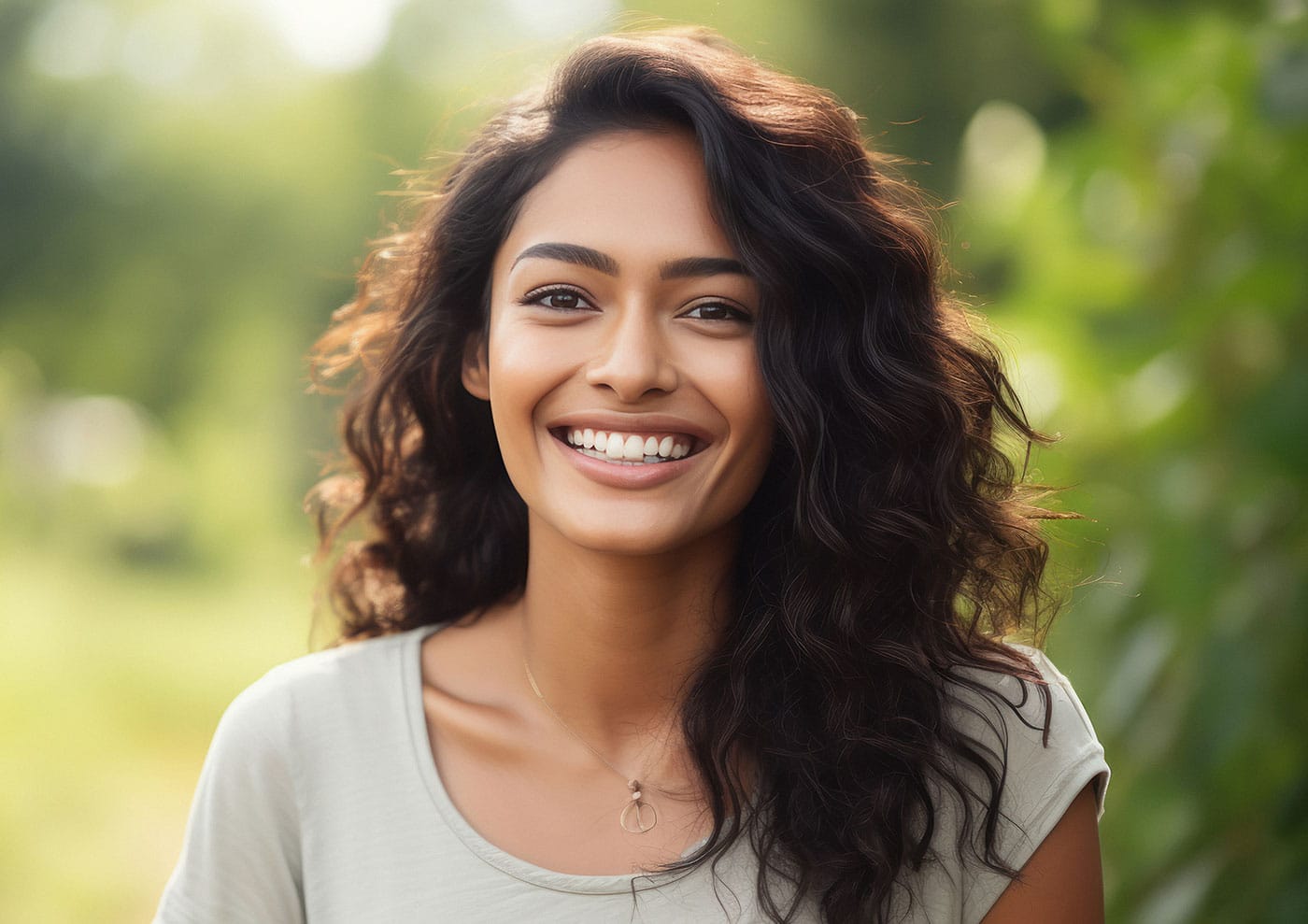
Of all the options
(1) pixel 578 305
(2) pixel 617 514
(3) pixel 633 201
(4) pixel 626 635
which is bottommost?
(4) pixel 626 635

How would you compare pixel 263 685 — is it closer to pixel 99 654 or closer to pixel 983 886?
pixel 983 886

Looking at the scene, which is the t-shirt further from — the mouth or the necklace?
the mouth

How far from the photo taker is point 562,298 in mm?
1629

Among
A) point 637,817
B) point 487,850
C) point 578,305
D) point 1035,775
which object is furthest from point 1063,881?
point 578,305

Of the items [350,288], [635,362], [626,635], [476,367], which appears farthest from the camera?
[350,288]

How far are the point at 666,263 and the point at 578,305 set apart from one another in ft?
0.43

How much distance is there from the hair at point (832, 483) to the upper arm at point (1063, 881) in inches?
1.9

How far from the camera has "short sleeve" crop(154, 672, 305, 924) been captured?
166 cm

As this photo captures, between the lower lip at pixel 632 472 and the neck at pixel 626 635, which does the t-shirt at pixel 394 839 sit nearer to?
the neck at pixel 626 635

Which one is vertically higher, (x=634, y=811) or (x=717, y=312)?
(x=717, y=312)

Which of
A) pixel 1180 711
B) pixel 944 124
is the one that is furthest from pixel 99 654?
pixel 1180 711

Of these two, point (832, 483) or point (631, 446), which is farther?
point (832, 483)

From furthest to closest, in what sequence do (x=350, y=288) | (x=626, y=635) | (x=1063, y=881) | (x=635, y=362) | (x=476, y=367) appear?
(x=350, y=288) → (x=476, y=367) → (x=626, y=635) → (x=1063, y=881) → (x=635, y=362)

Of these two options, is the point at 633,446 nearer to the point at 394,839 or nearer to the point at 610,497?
the point at 610,497
